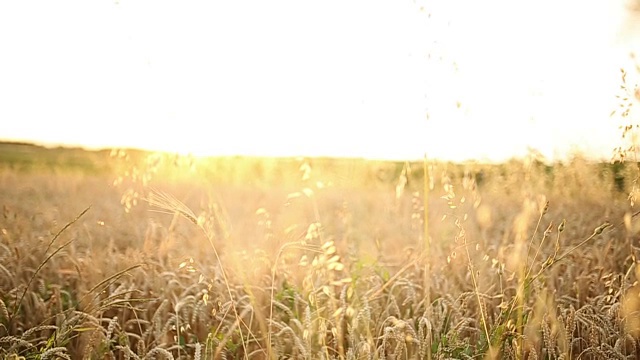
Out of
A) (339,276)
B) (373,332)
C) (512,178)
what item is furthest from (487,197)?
(373,332)

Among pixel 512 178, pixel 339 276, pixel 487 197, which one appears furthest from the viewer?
pixel 487 197

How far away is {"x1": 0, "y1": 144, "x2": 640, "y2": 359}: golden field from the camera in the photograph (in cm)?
168

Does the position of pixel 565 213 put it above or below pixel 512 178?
below

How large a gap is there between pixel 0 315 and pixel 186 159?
107 cm

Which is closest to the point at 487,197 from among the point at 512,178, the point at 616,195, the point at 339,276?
the point at 512,178

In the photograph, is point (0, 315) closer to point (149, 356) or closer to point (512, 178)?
point (149, 356)

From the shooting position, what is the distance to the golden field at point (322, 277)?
66.1 inches

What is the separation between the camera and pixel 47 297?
7.95ft

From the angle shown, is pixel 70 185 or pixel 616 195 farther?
pixel 70 185

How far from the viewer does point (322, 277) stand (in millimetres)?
2369

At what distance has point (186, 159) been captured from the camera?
6.31ft

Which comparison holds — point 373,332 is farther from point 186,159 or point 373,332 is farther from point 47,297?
point 47,297

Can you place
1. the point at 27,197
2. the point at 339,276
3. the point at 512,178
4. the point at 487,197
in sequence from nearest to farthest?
the point at 339,276 → the point at 512,178 → the point at 27,197 → the point at 487,197

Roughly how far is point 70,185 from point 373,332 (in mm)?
6602
